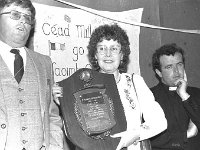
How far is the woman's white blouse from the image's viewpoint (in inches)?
82.7

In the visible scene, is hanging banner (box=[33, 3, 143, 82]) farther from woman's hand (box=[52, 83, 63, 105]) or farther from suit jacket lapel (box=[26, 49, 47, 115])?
woman's hand (box=[52, 83, 63, 105])

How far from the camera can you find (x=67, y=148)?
9.17ft

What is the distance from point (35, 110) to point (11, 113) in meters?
0.14

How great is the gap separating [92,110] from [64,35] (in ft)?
3.41

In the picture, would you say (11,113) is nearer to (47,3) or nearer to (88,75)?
(88,75)

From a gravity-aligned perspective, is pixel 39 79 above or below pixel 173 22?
below

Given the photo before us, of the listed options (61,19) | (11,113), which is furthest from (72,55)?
(11,113)

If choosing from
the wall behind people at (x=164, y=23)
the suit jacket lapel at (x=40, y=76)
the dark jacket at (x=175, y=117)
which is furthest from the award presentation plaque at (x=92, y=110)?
the wall behind people at (x=164, y=23)

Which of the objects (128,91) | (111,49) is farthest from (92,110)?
(111,49)

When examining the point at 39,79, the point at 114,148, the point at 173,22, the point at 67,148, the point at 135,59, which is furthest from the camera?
the point at 173,22

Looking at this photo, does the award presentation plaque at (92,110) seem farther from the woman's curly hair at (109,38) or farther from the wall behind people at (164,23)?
the wall behind people at (164,23)

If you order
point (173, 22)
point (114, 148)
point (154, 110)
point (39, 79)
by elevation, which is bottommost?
point (114, 148)

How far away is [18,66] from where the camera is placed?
209 cm

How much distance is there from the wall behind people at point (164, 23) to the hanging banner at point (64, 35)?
5.3 inches
